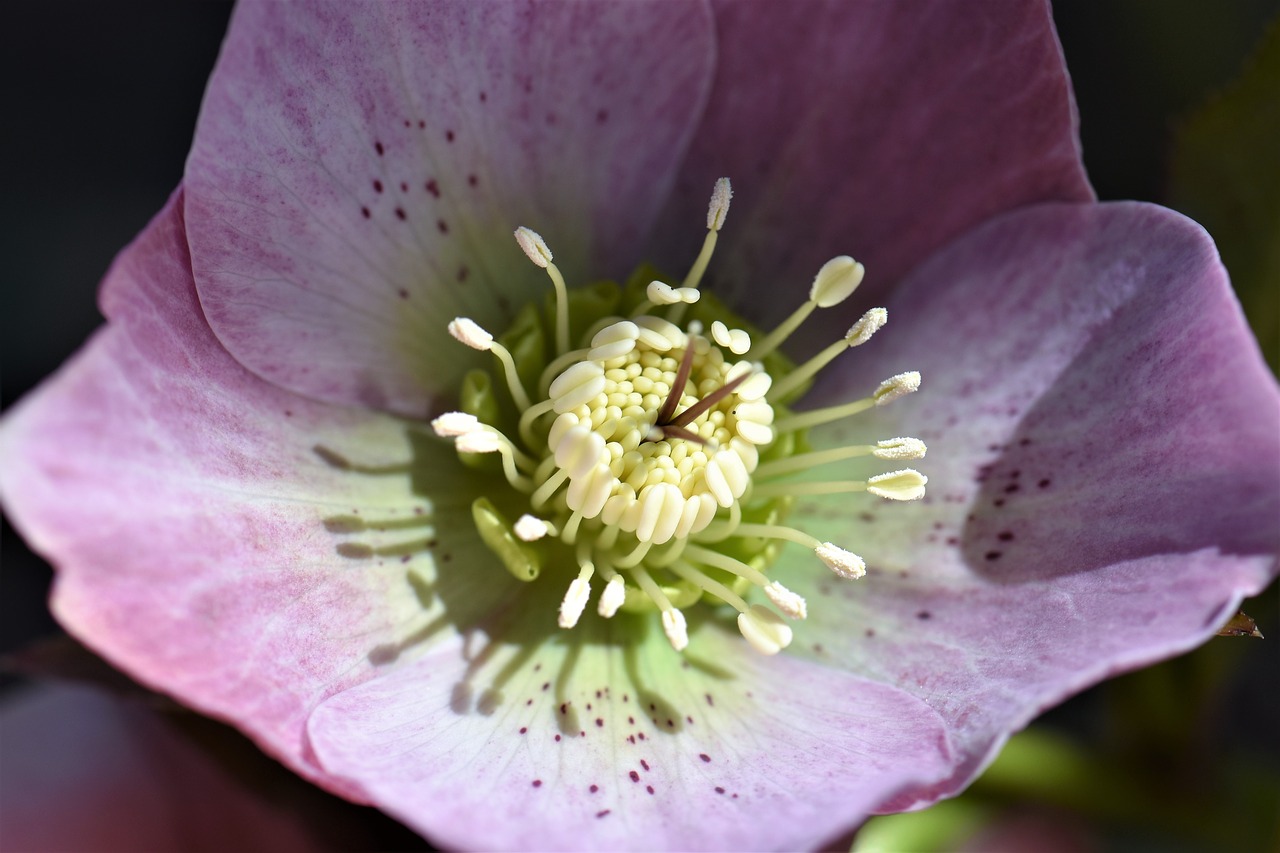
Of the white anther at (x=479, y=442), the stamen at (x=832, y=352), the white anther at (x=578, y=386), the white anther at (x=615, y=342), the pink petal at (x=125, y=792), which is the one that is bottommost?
the pink petal at (x=125, y=792)

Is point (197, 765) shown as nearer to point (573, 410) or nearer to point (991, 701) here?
point (573, 410)

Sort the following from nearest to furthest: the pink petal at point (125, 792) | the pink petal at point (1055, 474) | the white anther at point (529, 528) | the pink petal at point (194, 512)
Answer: the pink petal at point (194, 512), the pink petal at point (1055, 474), the white anther at point (529, 528), the pink petal at point (125, 792)

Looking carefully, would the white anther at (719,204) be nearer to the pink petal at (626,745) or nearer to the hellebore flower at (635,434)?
the hellebore flower at (635,434)

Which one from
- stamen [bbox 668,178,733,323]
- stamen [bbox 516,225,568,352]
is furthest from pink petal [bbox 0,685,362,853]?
stamen [bbox 668,178,733,323]

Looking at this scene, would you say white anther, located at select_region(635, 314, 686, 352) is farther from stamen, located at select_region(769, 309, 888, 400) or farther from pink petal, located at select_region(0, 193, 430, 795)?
pink petal, located at select_region(0, 193, 430, 795)

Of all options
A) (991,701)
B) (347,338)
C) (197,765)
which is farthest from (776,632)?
(197,765)

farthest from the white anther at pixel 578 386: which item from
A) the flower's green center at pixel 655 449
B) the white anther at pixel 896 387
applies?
the white anther at pixel 896 387
